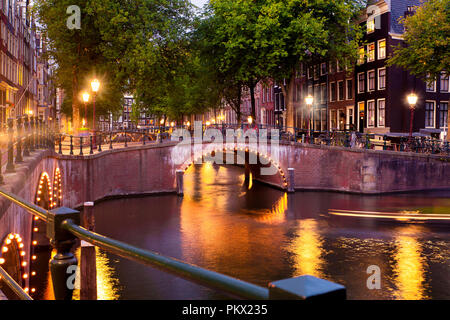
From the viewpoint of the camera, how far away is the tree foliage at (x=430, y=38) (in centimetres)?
3231

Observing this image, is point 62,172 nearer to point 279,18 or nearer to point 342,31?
point 279,18

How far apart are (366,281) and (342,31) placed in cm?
2817

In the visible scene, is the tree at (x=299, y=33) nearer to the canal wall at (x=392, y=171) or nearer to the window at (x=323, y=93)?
the canal wall at (x=392, y=171)

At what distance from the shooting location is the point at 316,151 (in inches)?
1414

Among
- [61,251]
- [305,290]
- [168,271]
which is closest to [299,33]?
[61,251]

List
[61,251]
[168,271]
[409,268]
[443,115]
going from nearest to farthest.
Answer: [168,271], [61,251], [409,268], [443,115]

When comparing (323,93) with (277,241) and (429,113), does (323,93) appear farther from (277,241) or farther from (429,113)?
(277,241)

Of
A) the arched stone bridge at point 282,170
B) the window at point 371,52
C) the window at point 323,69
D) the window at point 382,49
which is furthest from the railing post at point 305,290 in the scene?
the window at point 323,69

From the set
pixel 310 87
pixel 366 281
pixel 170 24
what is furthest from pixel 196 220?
pixel 310 87

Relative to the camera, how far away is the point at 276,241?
21516 millimetres

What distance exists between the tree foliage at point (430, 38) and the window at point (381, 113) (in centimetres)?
654

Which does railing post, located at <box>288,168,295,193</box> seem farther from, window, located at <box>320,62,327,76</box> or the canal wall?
window, located at <box>320,62,327,76</box>

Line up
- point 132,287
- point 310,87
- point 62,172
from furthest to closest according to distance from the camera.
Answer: point 310,87 → point 62,172 → point 132,287

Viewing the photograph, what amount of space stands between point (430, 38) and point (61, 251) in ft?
112
